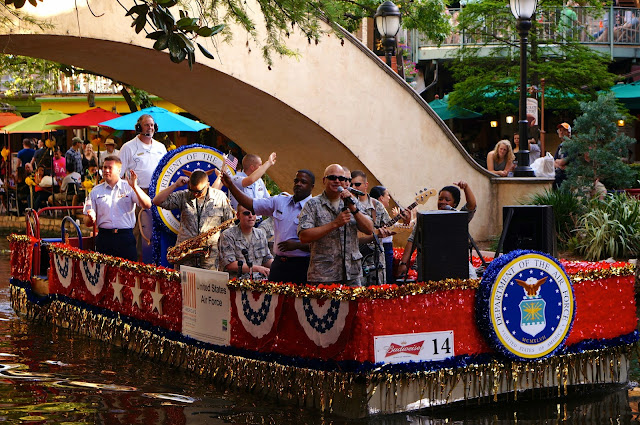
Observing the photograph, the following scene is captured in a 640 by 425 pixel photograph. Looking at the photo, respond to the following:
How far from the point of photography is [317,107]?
17.8 m

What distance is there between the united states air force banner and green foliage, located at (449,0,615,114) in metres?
20.2

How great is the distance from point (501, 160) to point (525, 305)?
1085cm

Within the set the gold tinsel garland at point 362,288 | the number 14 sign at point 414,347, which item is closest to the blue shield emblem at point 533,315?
the gold tinsel garland at point 362,288

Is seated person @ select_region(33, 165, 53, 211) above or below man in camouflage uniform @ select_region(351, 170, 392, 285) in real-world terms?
above

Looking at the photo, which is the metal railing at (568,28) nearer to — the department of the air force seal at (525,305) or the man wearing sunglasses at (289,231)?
the man wearing sunglasses at (289,231)

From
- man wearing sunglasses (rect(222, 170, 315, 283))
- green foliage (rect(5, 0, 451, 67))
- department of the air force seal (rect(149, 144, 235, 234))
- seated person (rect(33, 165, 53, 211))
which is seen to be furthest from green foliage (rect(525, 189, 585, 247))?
seated person (rect(33, 165, 53, 211))

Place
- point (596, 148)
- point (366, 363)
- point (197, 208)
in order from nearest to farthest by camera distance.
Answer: point (366, 363) → point (197, 208) → point (596, 148)

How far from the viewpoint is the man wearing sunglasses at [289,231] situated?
10.1 m

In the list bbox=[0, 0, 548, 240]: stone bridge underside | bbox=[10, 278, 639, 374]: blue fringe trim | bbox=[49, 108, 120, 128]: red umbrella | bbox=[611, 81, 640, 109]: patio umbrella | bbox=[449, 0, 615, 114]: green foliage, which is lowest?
bbox=[10, 278, 639, 374]: blue fringe trim

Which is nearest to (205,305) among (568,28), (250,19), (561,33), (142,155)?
(142,155)

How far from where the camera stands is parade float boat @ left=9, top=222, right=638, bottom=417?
855 cm

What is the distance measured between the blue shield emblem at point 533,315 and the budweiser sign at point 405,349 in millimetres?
1050

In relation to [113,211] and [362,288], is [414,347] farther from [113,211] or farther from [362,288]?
[113,211]

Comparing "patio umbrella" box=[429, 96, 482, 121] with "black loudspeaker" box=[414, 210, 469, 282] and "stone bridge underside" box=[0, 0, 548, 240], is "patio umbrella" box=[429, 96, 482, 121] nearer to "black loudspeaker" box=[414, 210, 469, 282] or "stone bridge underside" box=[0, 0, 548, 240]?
"stone bridge underside" box=[0, 0, 548, 240]
